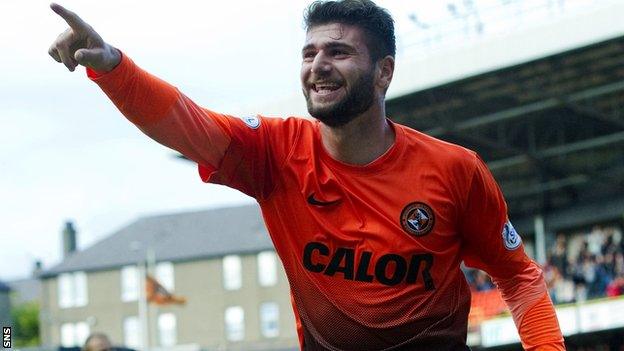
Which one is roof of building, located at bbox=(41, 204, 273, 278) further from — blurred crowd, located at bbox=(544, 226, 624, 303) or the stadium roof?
blurred crowd, located at bbox=(544, 226, 624, 303)

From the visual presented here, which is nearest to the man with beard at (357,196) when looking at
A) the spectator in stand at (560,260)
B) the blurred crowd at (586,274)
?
the blurred crowd at (586,274)

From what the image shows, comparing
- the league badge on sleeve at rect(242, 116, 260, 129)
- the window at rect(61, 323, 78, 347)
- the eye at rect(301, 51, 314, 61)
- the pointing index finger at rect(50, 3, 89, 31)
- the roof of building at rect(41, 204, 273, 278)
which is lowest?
the window at rect(61, 323, 78, 347)

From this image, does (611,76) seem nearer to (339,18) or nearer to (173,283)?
(339,18)

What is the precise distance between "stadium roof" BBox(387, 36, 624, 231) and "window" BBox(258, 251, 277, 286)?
142 ft

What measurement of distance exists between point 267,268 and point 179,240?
913 cm

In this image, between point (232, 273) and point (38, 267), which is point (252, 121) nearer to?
point (232, 273)

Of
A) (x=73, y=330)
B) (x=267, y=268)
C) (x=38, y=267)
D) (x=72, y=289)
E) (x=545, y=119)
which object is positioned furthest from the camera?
(x=38, y=267)

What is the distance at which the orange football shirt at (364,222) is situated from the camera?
505cm

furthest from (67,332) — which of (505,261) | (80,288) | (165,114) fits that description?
(165,114)

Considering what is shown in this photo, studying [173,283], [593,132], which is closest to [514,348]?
[593,132]

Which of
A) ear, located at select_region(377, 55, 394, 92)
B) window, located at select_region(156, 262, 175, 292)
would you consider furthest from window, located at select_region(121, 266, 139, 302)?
ear, located at select_region(377, 55, 394, 92)

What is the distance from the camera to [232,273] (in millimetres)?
80125

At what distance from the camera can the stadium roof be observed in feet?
84.8

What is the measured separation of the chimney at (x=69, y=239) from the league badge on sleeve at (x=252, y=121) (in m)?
86.0
